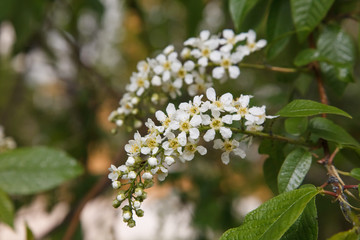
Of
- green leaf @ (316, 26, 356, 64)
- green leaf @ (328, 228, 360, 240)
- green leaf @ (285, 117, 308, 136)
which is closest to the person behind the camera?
green leaf @ (328, 228, 360, 240)

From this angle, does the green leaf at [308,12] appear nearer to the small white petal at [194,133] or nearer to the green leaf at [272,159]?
the green leaf at [272,159]

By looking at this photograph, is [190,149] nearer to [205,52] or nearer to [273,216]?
[273,216]

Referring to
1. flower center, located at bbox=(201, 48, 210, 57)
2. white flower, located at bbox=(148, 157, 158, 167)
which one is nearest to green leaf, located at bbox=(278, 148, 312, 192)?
white flower, located at bbox=(148, 157, 158, 167)

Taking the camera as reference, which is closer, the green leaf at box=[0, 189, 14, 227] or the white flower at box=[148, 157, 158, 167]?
the white flower at box=[148, 157, 158, 167]

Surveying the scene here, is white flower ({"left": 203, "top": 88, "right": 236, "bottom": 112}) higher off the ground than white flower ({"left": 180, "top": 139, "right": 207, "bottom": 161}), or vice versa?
white flower ({"left": 203, "top": 88, "right": 236, "bottom": 112})

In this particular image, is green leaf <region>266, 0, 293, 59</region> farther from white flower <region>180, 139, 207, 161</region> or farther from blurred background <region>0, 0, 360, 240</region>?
white flower <region>180, 139, 207, 161</region>

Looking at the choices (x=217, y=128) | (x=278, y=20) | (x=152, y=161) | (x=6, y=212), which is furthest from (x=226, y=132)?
(x=6, y=212)
